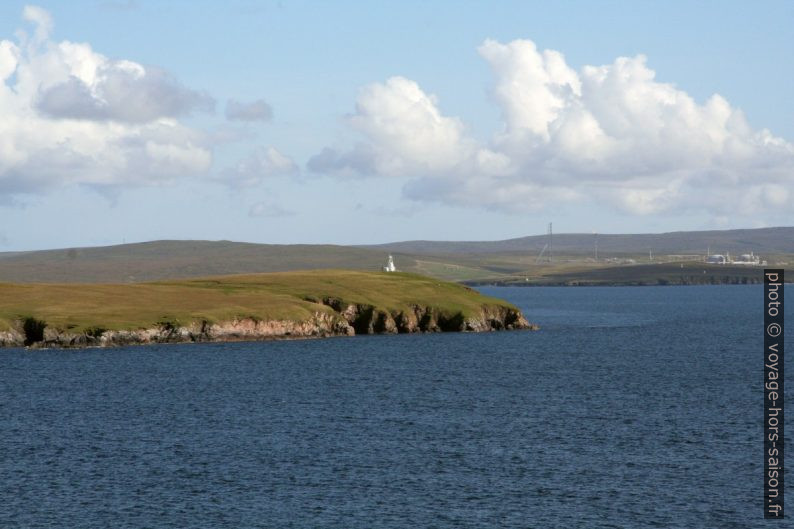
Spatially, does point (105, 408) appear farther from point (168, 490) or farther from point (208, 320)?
point (208, 320)

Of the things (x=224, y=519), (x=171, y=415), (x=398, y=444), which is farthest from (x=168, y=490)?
(x=171, y=415)

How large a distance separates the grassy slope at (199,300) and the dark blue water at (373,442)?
13107 mm

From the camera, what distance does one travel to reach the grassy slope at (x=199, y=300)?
14512 centimetres

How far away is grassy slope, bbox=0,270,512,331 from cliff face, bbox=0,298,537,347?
113cm

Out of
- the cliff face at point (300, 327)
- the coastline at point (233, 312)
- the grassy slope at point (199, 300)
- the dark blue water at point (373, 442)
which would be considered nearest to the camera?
the dark blue water at point (373, 442)

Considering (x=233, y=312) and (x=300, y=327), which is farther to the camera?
(x=300, y=327)

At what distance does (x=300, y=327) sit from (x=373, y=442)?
85346mm

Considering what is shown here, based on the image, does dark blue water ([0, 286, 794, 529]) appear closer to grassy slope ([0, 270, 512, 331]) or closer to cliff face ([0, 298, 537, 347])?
cliff face ([0, 298, 537, 347])

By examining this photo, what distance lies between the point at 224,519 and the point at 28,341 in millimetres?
92641

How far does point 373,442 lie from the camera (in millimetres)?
75125

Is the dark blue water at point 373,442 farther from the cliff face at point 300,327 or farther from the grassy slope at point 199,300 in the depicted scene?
the grassy slope at point 199,300

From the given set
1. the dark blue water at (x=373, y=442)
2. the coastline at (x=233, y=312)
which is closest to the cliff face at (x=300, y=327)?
the coastline at (x=233, y=312)

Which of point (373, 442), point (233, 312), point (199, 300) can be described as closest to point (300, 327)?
point (233, 312)

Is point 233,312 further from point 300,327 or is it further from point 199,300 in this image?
point 199,300
